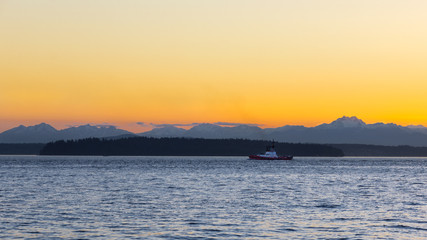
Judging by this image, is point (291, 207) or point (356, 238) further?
point (291, 207)

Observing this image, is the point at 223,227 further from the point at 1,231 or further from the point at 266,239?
the point at 1,231

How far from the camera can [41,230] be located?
42.8m

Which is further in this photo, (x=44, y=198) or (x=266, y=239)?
(x=44, y=198)

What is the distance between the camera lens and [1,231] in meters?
42.2

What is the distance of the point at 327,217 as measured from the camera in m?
50.8

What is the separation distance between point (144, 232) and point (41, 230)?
277 inches

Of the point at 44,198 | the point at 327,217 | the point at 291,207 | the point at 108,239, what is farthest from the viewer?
the point at 44,198

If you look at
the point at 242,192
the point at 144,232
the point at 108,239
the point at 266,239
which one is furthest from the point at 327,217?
the point at 242,192

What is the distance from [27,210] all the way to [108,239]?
18554mm

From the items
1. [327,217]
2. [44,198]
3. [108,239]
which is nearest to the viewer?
[108,239]

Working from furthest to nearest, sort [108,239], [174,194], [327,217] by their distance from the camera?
1. [174,194]
2. [327,217]
3. [108,239]

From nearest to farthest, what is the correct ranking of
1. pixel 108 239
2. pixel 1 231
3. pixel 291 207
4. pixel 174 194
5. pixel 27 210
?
pixel 108 239
pixel 1 231
pixel 27 210
pixel 291 207
pixel 174 194

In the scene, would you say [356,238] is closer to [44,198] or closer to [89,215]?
[89,215]

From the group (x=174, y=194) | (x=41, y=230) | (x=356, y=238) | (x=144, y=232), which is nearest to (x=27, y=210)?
(x=41, y=230)
